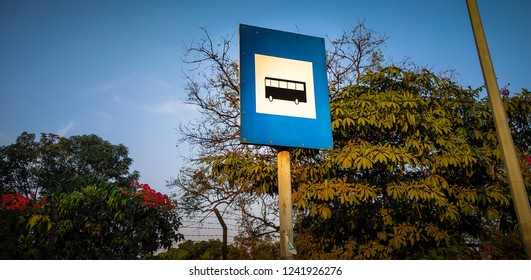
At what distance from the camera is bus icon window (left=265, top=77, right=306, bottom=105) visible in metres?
4.05

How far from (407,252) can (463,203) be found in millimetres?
1611

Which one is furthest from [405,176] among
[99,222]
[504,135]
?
[99,222]

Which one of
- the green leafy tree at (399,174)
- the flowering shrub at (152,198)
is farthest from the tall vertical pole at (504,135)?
the flowering shrub at (152,198)

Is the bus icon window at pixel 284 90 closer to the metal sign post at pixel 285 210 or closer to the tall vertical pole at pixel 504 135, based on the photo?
the metal sign post at pixel 285 210

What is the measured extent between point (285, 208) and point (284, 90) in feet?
4.44

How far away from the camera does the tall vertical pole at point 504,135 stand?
3.73 metres

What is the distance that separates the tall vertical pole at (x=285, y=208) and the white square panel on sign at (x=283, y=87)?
520 mm

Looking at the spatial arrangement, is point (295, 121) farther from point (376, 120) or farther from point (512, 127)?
point (512, 127)

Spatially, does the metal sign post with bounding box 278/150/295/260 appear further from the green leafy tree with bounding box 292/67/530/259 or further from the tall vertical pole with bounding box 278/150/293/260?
the green leafy tree with bounding box 292/67/530/259

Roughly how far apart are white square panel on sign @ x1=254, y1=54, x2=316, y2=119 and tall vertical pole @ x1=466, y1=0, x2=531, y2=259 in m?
2.17

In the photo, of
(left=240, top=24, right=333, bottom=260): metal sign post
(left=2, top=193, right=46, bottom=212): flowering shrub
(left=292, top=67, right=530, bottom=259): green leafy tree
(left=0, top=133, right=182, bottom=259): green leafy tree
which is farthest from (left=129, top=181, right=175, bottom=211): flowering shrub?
(left=240, top=24, right=333, bottom=260): metal sign post
